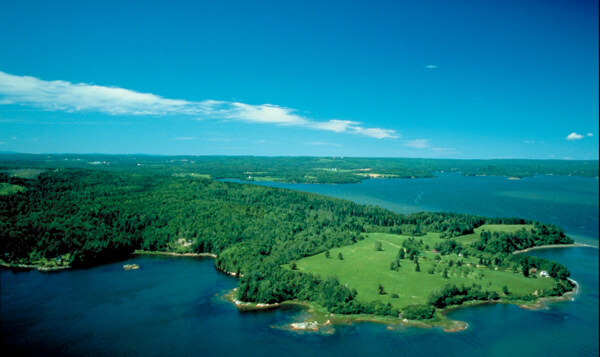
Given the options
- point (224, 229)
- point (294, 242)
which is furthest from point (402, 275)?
point (224, 229)

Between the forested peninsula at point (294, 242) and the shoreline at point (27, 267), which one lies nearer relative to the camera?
the forested peninsula at point (294, 242)

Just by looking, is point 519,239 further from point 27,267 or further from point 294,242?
point 27,267

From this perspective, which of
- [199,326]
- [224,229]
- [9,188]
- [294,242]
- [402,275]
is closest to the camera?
[199,326]

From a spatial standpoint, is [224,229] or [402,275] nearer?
[402,275]

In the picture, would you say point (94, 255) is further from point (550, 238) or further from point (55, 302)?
point (550, 238)

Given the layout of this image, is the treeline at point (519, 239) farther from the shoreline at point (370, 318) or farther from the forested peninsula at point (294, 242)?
the shoreline at point (370, 318)

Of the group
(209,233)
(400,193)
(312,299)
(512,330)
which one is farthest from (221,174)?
(512,330)

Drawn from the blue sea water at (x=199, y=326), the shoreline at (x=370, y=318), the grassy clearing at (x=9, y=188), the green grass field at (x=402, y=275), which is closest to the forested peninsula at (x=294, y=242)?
the green grass field at (x=402, y=275)
